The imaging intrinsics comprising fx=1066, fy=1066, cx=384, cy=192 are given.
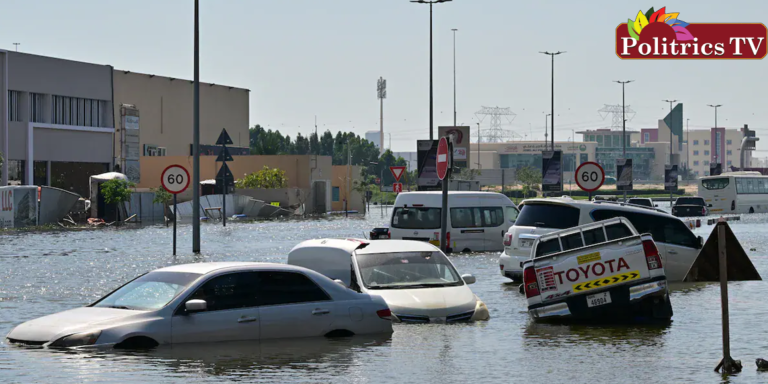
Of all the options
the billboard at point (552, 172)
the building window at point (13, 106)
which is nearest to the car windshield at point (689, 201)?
the billboard at point (552, 172)

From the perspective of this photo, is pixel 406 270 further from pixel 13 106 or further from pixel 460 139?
pixel 13 106

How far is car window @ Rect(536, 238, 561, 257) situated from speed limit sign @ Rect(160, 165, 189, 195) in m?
13.8

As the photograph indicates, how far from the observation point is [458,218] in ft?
95.8

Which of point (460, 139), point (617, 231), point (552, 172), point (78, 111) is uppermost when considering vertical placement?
point (78, 111)

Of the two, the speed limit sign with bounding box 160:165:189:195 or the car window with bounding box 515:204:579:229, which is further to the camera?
the speed limit sign with bounding box 160:165:189:195

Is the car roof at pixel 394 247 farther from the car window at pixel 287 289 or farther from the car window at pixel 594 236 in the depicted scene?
the car window at pixel 287 289

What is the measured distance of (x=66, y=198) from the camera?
56.2m

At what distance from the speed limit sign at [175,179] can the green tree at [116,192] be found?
104ft

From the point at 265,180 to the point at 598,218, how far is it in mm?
65260

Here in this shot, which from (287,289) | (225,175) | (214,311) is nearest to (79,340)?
(214,311)

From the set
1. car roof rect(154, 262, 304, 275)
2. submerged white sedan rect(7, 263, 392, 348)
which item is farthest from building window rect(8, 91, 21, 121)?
car roof rect(154, 262, 304, 275)

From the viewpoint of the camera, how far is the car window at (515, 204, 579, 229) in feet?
67.5

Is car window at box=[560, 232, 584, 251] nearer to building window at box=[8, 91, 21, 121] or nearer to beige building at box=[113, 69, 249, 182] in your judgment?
building window at box=[8, 91, 21, 121]

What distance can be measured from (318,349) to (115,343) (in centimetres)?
230
